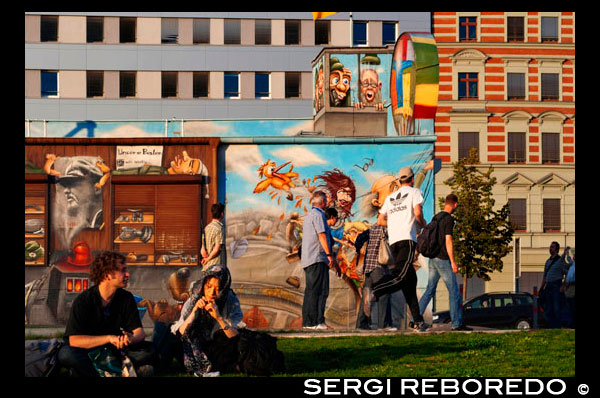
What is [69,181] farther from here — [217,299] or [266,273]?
[217,299]

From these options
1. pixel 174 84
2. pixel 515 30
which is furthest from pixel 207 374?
pixel 515 30

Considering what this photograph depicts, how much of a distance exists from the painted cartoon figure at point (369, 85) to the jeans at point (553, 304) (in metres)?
6.52

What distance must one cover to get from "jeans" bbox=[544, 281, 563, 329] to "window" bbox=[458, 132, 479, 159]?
40.8 metres

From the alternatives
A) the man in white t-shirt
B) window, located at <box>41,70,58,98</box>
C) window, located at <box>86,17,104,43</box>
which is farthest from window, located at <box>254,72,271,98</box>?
the man in white t-shirt

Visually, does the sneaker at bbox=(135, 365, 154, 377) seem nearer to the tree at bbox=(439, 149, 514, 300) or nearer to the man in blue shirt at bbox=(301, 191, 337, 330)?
the man in blue shirt at bbox=(301, 191, 337, 330)

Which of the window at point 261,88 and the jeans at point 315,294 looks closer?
the jeans at point 315,294

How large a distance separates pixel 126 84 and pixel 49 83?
533cm

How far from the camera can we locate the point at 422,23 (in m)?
64.8

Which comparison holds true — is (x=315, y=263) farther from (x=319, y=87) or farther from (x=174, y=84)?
(x=174, y=84)

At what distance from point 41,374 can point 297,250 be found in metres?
8.15

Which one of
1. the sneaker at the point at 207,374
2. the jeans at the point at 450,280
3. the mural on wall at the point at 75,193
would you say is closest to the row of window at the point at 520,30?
the mural on wall at the point at 75,193

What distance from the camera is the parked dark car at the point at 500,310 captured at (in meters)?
31.1

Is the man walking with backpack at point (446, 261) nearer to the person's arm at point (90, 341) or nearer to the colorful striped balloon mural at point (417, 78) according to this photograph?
the colorful striped balloon mural at point (417, 78)
